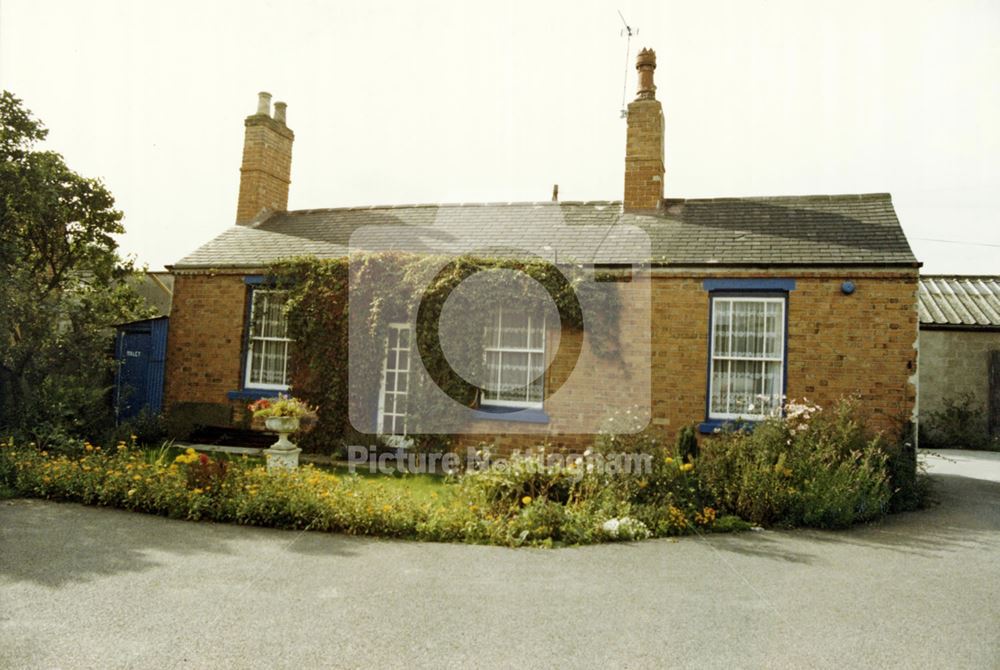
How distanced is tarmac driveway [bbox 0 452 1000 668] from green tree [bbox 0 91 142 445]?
370 cm

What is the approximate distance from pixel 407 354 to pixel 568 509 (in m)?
5.38

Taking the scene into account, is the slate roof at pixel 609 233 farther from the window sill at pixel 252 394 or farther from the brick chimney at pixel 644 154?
the window sill at pixel 252 394

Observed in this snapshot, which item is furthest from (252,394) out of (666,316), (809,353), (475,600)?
(809,353)

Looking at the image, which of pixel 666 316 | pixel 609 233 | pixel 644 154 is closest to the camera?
pixel 666 316

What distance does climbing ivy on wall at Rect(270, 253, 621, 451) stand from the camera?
35.8 ft

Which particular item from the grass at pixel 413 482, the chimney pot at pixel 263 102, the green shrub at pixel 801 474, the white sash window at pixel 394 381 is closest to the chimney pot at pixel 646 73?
the white sash window at pixel 394 381

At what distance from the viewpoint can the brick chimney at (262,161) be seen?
608 inches

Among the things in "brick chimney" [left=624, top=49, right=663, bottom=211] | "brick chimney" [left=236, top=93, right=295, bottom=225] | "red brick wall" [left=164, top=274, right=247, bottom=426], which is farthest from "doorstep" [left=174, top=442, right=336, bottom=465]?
"brick chimney" [left=624, top=49, right=663, bottom=211]

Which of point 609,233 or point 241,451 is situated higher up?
point 609,233

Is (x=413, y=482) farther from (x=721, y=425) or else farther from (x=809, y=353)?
(x=809, y=353)

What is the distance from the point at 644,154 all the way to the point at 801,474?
7.08 meters

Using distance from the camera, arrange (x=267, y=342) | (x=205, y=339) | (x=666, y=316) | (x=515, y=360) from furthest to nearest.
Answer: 1. (x=205, y=339)
2. (x=267, y=342)
3. (x=515, y=360)
4. (x=666, y=316)

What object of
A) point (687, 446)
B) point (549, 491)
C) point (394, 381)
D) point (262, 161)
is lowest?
point (549, 491)

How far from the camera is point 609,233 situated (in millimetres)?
12086
